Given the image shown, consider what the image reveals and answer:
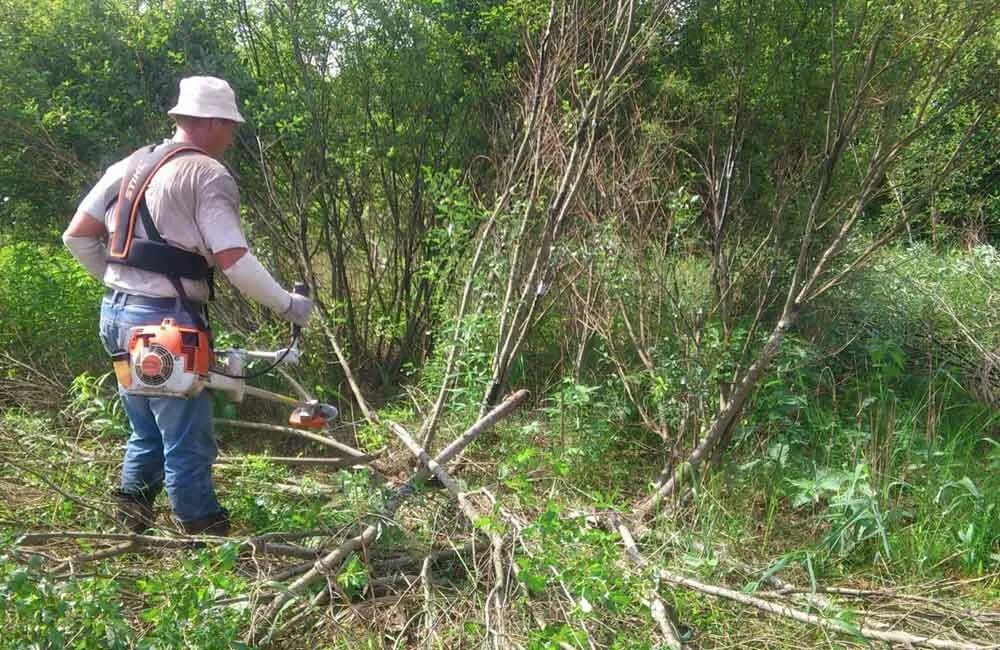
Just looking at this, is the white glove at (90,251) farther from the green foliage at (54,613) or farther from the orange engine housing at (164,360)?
the green foliage at (54,613)

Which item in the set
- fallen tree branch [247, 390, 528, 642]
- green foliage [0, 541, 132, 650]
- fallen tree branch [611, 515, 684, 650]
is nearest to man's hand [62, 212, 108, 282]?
green foliage [0, 541, 132, 650]

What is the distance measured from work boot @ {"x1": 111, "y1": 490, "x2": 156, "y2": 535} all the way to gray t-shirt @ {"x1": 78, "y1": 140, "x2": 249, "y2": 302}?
86 centimetres

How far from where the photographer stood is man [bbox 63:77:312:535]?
2906 millimetres

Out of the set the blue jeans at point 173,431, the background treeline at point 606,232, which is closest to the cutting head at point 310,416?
the blue jeans at point 173,431

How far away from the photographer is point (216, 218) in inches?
114

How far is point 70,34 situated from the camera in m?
4.89

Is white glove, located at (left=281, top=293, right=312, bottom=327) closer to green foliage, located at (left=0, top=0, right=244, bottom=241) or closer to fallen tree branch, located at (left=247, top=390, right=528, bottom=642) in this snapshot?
fallen tree branch, located at (left=247, top=390, right=528, bottom=642)

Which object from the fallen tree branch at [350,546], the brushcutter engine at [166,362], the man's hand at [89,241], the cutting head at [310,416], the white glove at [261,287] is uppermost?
the man's hand at [89,241]

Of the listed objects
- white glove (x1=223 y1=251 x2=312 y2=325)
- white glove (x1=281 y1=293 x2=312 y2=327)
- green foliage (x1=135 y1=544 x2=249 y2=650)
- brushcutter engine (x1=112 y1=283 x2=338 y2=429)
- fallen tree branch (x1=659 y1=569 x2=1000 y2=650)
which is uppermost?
white glove (x1=223 y1=251 x2=312 y2=325)

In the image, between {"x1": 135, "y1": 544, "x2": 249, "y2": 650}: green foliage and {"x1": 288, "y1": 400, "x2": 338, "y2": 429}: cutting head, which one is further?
{"x1": 288, "y1": 400, "x2": 338, "y2": 429}: cutting head

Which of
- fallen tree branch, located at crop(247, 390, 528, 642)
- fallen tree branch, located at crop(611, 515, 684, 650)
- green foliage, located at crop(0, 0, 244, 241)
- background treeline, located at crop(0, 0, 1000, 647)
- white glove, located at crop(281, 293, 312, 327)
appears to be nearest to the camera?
fallen tree branch, located at crop(611, 515, 684, 650)

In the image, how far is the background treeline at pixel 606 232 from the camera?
3.57 meters

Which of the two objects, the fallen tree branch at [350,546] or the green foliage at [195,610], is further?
the fallen tree branch at [350,546]

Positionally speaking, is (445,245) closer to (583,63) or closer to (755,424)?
(583,63)
